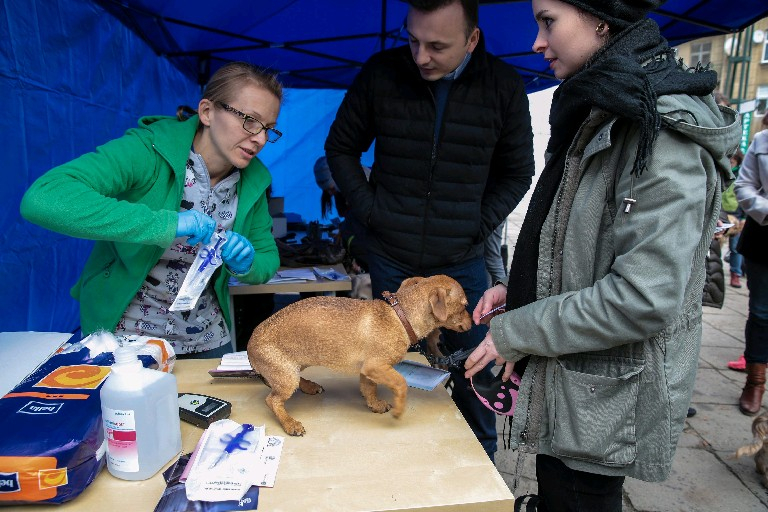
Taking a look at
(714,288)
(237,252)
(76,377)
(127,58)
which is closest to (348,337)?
(237,252)

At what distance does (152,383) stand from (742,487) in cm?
318

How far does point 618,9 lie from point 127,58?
3.28m

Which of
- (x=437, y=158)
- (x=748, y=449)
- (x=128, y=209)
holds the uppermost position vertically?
(x=437, y=158)

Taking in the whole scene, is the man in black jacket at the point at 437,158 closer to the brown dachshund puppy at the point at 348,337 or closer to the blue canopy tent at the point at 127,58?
the brown dachshund puppy at the point at 348,337

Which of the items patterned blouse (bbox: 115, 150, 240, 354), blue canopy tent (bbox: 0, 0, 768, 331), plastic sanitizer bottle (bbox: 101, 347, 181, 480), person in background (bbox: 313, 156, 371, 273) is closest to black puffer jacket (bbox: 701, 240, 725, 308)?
blue canopy tent (bbox: 0, 0, 768, 331)

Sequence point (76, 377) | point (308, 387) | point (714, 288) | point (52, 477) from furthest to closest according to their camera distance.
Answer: point (714, 288)
point (308, 387)
point (76, 377)
point (52, 477)

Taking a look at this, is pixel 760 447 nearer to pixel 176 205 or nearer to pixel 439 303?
pixel 439 303

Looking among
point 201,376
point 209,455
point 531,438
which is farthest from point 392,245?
point 209,455

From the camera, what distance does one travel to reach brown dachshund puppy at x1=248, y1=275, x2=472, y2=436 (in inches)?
53.8

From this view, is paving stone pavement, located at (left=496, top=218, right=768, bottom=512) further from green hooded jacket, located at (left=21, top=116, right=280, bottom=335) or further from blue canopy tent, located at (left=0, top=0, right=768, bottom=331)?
blue canopy tent, located at (left=0, top=0, right=768, bottom=331)

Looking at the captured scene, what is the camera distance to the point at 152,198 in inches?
65.7

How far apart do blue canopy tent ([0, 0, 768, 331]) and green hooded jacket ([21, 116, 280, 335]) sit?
616 millimetres

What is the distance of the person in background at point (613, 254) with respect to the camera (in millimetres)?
1037

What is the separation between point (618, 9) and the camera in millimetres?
1120
